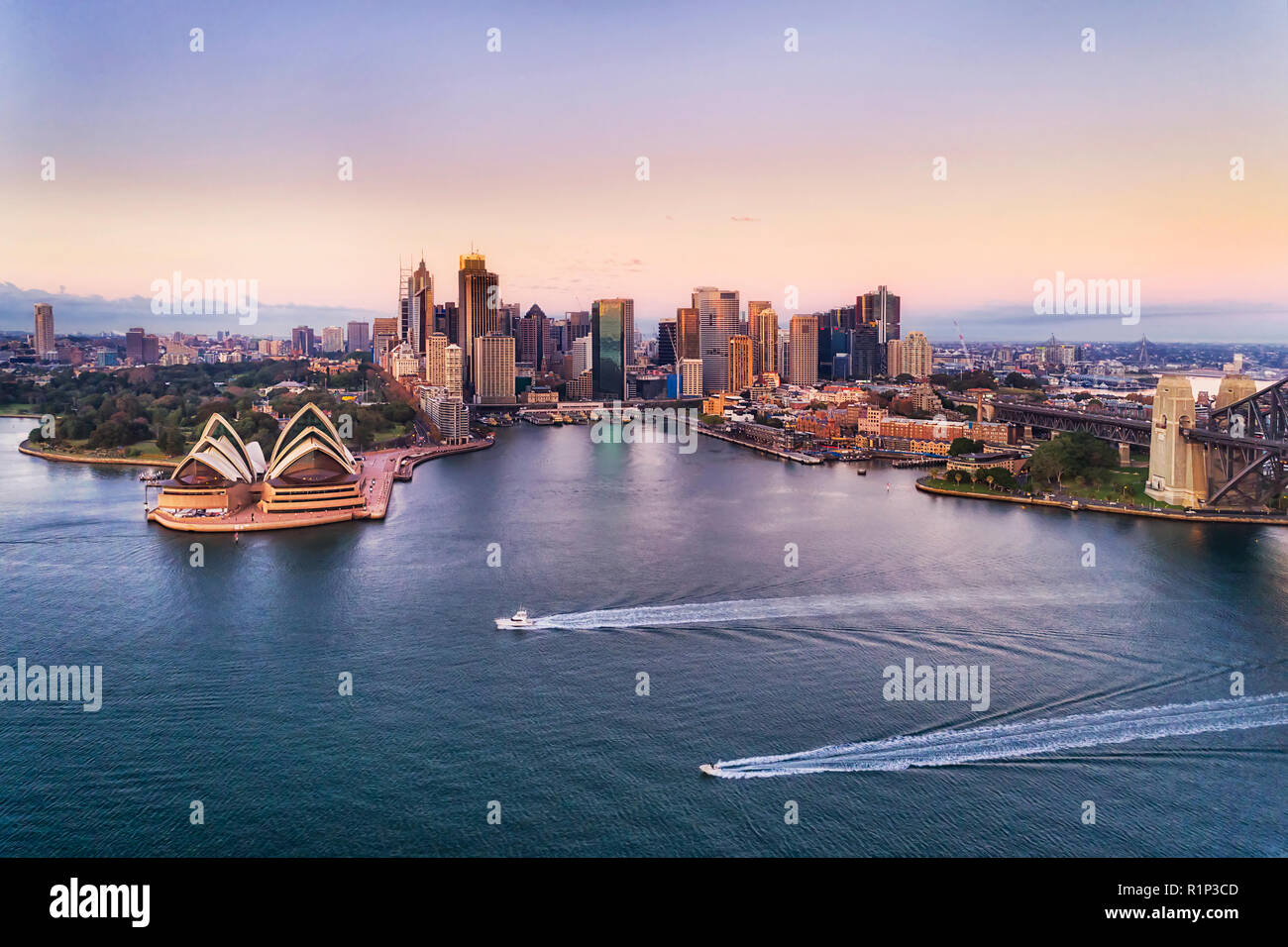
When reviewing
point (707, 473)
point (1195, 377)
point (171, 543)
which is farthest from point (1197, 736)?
point (1195, 377)

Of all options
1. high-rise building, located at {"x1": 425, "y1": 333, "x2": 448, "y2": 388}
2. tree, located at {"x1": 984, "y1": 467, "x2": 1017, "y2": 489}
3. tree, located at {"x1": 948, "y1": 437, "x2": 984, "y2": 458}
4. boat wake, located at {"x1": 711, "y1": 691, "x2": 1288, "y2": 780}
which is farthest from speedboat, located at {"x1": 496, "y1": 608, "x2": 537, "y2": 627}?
high-rise building, located at {"x1": 425, "y1": 333, "x2": 448, "y2": 388}

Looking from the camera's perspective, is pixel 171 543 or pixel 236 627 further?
pixel 171 543

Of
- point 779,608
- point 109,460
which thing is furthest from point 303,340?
point 779,608

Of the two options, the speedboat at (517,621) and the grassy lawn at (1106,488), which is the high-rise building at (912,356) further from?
the speedboat at (517,621)

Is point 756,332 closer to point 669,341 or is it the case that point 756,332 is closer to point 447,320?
point 669,341

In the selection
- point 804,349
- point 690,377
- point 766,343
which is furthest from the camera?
point 766,343
